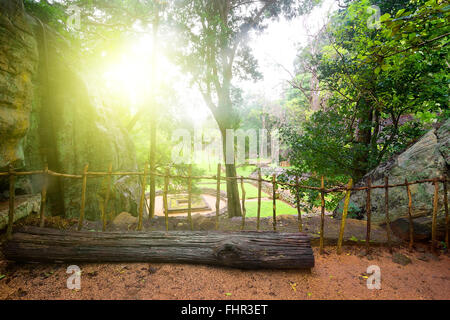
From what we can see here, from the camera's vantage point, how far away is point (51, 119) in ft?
18.3

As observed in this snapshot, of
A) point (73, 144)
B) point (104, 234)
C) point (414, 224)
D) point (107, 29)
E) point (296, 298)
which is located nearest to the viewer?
point (296, 298)

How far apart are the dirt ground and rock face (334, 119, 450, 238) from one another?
1273 mm

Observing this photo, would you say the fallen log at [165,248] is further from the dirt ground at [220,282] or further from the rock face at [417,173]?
the rock face at [417,173]

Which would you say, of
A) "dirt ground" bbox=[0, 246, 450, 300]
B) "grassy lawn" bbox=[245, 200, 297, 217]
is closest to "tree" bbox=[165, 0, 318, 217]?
"grassy lawn" bbox=[245, 200, 297, 217]

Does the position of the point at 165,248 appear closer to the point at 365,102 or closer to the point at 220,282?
the point at 220,282

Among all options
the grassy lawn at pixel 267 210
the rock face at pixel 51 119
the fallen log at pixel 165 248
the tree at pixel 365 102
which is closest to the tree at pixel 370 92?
the tree at pixel 365 102

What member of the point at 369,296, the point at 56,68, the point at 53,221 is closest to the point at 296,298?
the point at 369,296

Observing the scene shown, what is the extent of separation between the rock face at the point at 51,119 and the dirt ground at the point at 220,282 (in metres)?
1.83

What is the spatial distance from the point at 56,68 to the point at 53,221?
446 centimetres

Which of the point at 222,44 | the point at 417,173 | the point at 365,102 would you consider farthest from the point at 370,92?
the point at 222,44

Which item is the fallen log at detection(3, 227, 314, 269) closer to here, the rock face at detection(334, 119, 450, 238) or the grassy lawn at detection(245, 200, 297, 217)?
the rock face at detection(334, 119, 450, 238)

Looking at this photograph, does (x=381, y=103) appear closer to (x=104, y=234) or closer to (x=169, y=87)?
(x=104, y=234)
